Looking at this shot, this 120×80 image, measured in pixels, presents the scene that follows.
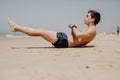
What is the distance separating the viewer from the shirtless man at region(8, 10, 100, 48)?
6.89 metres

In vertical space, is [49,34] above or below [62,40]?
above

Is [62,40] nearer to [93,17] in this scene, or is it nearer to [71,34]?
[71,34]

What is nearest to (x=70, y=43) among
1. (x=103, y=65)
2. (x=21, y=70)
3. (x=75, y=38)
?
(x=75, y=38)

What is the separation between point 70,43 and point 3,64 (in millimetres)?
3354

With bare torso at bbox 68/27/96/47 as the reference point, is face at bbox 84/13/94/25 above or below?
above

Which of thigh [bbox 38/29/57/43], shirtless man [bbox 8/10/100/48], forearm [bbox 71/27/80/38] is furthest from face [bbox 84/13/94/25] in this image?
thigh [bbox 38/29/57/43]

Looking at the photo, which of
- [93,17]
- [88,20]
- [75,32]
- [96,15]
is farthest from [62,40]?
[96,15]

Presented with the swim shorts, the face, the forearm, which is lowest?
the swim shorts

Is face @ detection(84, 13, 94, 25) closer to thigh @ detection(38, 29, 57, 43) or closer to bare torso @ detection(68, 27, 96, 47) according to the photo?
bare torso @ detection(68, 27, 96, 47)

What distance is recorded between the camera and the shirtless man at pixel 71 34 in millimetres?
6894

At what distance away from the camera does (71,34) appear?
23.1 ft

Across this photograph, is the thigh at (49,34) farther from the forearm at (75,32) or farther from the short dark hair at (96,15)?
the short dark hair at (96,15)

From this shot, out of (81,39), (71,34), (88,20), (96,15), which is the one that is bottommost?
(81,39)

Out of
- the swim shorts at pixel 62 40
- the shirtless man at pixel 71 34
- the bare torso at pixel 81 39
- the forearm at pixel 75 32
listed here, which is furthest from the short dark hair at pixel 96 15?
the swim shorts at pixel 62 40
